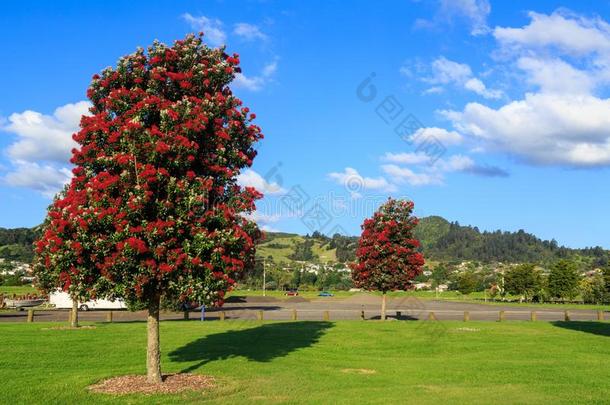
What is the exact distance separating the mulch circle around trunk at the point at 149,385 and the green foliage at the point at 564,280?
277 feet

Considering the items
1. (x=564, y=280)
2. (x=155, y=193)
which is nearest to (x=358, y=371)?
(x=155, y=193)

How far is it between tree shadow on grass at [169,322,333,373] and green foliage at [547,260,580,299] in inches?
2650

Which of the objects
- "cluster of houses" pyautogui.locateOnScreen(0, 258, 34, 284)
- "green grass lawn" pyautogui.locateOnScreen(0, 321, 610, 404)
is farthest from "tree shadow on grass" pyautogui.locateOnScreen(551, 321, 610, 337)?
"cluster of houses" pyautogui.locateOnScreen(0, 258, 34, 284)

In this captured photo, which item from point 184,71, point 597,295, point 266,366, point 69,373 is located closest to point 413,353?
point 266,366

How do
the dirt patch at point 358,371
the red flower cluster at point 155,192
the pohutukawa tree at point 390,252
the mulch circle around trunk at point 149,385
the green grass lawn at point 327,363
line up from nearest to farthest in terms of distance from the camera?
the red flower cluster at point 155,192, the green grass lawn at point 327,363, the mulch circle around trunk at point 149,385, the dirt patch at point 358,371, the pohutukawa tree at point 390,252

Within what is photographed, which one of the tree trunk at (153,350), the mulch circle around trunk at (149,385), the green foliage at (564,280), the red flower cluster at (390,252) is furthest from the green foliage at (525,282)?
the tree trunk at (153,350)

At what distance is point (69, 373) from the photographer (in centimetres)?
1728

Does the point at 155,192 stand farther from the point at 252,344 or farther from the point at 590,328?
the point at 590,328

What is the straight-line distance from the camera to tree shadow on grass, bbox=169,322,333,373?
21359 millimetres

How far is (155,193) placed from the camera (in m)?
14.3

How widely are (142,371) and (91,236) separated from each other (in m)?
6.08

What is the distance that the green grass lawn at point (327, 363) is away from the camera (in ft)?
47.6

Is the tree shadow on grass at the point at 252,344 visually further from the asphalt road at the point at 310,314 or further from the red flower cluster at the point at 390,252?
the asphalt road at the point at 310,314

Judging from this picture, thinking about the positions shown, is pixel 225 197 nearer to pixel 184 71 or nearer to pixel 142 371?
pixel 184 71
